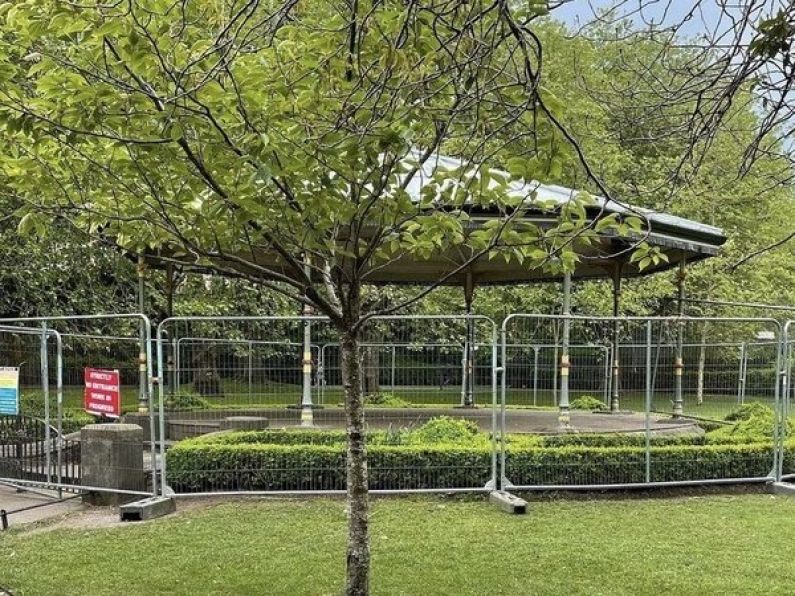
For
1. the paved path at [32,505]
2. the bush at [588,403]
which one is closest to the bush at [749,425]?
the bush at [588,403]

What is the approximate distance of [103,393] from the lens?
8305 millimetres

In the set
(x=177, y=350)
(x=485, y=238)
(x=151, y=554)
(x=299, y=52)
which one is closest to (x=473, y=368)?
(x=177, y=350)

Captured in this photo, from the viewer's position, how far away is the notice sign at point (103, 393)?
8.23 metres

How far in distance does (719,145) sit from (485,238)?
13.0 metres

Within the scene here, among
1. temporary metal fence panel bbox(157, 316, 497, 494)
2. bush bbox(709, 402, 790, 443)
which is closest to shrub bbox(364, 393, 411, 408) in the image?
temporary metal fence panel bbox(157, 316, 497, 494)

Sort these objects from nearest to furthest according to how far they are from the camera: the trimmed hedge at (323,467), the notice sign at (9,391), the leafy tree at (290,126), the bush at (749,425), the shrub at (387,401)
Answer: the leafy tree at (290,126) → the trimmed hedge at (323,467) → the notice sign at (9,391) → the bush at (749,425) → the shrub at (387,401)

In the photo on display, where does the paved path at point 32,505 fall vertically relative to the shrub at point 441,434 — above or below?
below

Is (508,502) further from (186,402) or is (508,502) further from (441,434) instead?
(186,402)

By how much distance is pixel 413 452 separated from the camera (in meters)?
8.34

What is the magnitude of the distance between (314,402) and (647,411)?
4539 mm

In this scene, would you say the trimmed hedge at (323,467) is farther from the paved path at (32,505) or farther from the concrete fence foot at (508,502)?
the paved path at (32,505)

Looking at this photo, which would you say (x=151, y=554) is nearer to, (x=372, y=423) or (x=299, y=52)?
(x=299, y=52)

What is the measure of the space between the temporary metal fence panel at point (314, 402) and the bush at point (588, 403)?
2313 mm

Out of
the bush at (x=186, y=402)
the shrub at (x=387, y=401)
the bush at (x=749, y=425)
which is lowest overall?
the shrub at (x=387, y=401)
